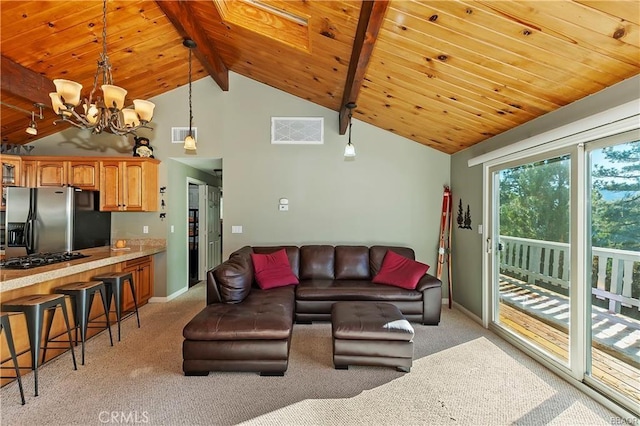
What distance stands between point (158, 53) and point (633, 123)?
4.73 metres

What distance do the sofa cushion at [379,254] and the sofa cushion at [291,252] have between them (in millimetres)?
1050

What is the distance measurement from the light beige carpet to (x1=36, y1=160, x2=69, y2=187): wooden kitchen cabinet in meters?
2.64

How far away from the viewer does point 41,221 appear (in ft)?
12.5

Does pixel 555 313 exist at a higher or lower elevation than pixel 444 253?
lower

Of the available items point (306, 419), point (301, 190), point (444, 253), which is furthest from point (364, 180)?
point (306, 419)

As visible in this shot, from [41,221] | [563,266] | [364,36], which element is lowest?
[563,266]

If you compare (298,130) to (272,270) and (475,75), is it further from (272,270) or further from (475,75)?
(475,75)

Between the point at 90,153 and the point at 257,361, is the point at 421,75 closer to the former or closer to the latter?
the point at 257,361

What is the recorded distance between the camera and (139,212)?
4.70m

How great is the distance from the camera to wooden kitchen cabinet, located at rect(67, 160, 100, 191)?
4320 millimetres

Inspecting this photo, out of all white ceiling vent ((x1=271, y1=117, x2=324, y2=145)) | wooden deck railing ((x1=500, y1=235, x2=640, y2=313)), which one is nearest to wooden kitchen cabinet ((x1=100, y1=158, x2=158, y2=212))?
white ceiling vent ((x1=271, y1=117, x2=324, y2=145))

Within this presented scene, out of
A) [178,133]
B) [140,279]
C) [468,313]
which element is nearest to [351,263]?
[468,313]

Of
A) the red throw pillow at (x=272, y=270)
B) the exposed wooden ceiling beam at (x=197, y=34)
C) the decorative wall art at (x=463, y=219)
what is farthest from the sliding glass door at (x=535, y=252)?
the exposed wooden ceiling beam at (x=197, y=34)

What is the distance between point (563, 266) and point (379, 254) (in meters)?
2.11
